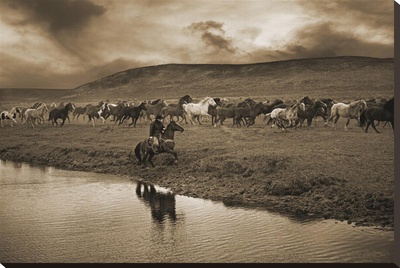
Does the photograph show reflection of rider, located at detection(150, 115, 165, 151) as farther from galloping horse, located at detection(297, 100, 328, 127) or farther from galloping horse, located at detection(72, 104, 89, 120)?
galloping horse, located at detection(297, 100, 328, 127)

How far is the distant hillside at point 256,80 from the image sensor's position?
6.92 meters

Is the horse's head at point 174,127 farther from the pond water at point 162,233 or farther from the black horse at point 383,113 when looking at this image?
the black horse at point 383,113

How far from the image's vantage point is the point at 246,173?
755 cm

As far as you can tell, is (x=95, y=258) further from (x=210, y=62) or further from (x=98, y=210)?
(x=210, y=62)

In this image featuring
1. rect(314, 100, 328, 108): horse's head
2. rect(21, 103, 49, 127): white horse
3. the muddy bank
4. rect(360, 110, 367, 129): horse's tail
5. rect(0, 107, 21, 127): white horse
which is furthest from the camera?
rect(21, 103, 49, 127): white horse

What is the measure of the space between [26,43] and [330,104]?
16.5ft

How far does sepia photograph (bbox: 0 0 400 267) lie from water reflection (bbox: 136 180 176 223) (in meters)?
0.04

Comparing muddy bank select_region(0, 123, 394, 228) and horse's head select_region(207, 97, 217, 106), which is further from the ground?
horse's head select_region(207, 97, 217, 106)

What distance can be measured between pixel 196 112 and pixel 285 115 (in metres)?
1.62

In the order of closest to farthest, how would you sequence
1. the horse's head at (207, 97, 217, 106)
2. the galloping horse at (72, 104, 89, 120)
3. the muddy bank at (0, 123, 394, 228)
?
the muddy bank at (0, 123, 394, 228) < the horse's head at (207, 97, 217, 106) < the galloping horse at (72, 104, 89, 120)

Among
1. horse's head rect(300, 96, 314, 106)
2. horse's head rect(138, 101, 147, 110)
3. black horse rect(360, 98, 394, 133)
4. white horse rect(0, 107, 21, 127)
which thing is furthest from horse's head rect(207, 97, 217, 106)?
white horse rect(0, 107, 21, 127)

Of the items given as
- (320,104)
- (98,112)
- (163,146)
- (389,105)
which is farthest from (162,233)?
(98,112)

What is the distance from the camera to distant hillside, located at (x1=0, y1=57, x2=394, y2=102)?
22.7 ft

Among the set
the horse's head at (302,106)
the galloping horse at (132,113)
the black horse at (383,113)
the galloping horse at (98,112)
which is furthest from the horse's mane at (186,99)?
the black horse at (383,113)
